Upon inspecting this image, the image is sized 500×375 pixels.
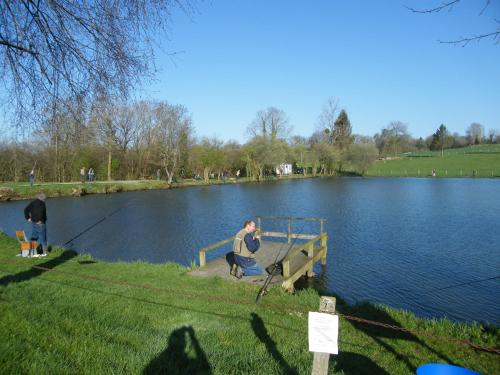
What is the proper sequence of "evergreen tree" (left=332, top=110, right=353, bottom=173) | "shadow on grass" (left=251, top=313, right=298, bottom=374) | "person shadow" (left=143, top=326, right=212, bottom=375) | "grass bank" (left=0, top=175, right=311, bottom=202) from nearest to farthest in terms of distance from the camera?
"person shadow" (left=143, top=326, right=212, bottom=375)
"shadow on grass" (left=251, top=313, right=298, bottom=374)
"grass bank" (left=0, top=175, right=311, bottom=202)
"evergreen tree" (left=332, top=110, right=353, bottom=173)

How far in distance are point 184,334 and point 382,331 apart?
393cm

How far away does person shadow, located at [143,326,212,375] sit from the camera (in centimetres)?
468

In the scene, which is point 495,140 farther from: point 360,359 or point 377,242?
point 360,359

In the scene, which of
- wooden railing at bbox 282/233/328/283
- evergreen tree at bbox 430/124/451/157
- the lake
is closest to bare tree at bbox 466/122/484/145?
evergreen tree at bbox 430/124/451/157

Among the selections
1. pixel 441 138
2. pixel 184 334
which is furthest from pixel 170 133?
pixel 441 138

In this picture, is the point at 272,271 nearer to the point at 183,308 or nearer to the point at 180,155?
the point at 183,308

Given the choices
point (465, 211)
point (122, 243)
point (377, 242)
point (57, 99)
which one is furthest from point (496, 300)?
point (465, 211)

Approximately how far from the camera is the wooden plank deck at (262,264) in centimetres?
1082

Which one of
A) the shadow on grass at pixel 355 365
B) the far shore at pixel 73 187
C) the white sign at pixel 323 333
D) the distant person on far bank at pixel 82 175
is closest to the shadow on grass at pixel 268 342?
the shadow on grass at pixel 355 365

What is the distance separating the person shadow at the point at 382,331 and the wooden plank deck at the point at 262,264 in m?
2.48

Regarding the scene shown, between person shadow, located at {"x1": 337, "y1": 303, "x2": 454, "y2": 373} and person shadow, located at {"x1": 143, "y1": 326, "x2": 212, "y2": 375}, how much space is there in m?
1.95

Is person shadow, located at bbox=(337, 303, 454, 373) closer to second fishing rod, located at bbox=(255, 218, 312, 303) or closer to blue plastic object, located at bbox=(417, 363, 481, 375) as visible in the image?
blue plastic object, located at bbox=(417, 363, 481, 375)

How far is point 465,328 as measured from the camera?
7789 millimetres

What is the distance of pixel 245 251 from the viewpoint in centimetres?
1077
